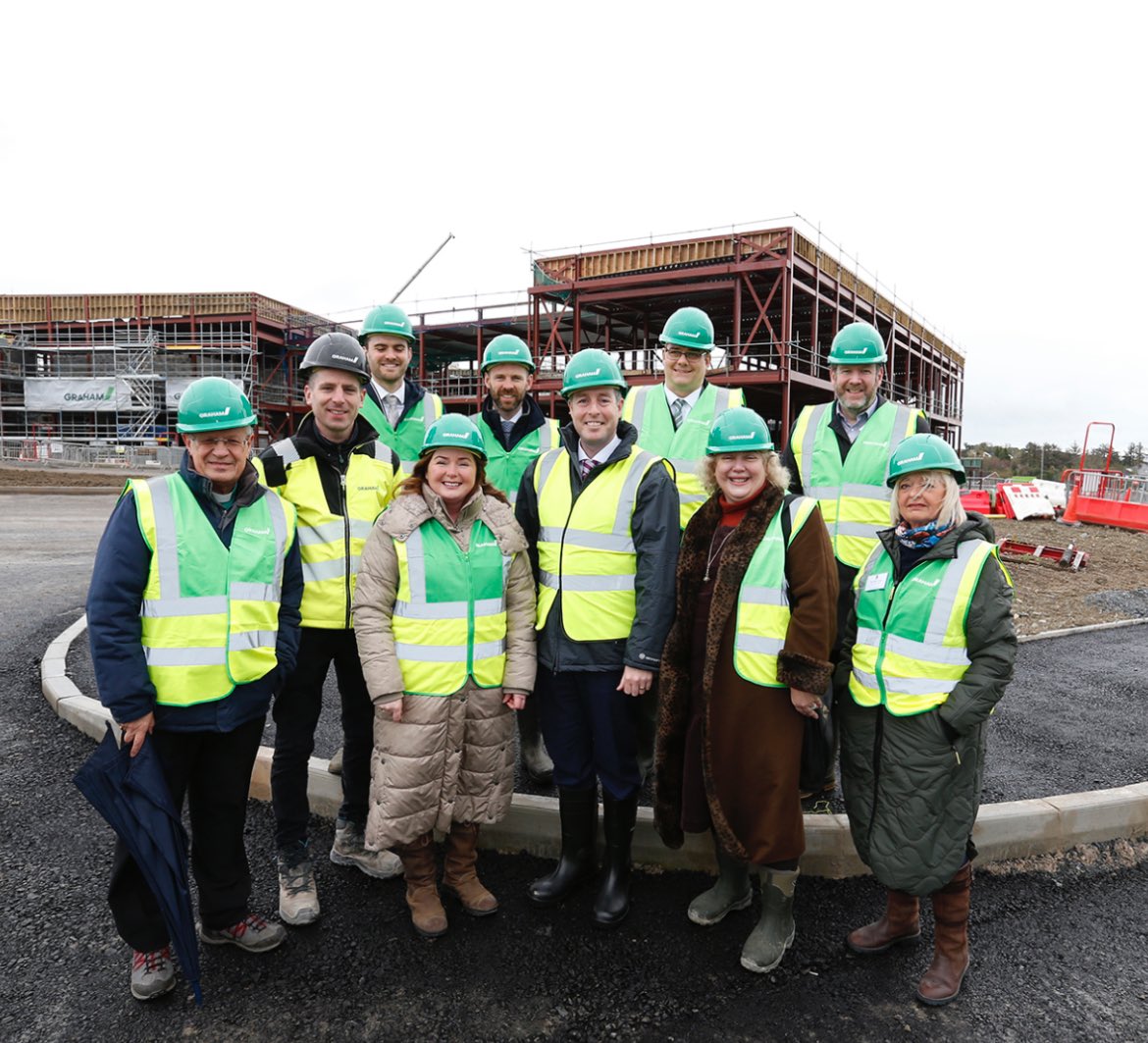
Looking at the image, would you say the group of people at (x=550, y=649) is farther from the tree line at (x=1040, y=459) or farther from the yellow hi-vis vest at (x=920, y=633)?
the tree line at (x=1040, y=459)

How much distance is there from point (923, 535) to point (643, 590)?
Answer: 44.0 inches

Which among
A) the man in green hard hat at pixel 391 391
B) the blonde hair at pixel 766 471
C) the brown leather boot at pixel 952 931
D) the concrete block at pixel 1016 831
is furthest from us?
the man in green hard hat at pixel 391 391

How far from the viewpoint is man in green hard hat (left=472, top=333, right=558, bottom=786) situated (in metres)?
4.20

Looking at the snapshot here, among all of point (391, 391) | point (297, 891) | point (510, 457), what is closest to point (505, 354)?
point (510, 457)

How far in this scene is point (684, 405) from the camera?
392cm

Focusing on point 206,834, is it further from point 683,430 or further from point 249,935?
point 683,430

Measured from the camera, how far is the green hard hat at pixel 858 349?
148 inches

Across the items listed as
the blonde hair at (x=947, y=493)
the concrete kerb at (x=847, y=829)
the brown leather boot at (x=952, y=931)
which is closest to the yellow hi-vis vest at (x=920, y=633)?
the blonde hair at (x=947, y=493)

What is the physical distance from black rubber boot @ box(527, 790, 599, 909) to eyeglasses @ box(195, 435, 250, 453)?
1996mm

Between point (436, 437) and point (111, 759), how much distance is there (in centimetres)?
165

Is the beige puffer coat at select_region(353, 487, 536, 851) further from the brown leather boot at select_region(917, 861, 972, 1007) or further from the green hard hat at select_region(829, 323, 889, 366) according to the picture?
the green hard hat at select_region(829, 323, 889, 366)

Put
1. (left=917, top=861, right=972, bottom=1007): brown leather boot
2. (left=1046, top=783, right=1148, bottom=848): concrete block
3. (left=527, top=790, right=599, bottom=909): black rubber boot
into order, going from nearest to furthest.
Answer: (left=917, top=861, right=972, bottom=1007): brown leather boot → (left=527, top=790, right=599, bottom=909): black rubber boot → (left=1046, top=783, right=1148, bottom=848): concrete block

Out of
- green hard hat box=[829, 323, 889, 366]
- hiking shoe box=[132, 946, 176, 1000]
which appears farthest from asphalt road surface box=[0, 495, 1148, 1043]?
green hard hat box=[829, 323, 889, 366]

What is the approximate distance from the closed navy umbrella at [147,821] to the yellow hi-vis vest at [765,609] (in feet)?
7.18
